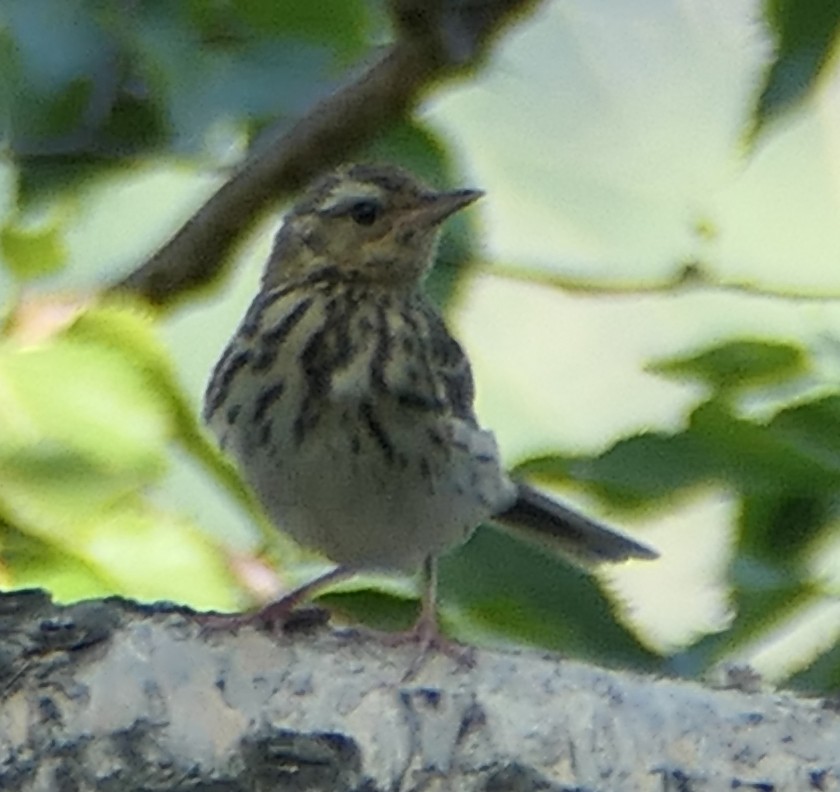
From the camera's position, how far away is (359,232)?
162 centimetres

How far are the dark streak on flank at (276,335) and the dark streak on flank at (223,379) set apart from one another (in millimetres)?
14

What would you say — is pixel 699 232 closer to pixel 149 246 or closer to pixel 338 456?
pixel 338 456

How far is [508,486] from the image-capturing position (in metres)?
1.49

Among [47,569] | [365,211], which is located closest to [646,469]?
[47,569]

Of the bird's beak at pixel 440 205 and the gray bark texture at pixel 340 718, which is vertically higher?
the bird's beak at pixel 440 205

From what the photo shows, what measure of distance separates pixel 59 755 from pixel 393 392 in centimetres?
51

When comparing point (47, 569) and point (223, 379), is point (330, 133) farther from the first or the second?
point (47, 569)

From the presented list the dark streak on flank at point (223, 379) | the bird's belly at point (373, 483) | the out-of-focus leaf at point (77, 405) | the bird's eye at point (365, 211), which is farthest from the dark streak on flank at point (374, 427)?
the out-of-focus leaf at point (77, 405)

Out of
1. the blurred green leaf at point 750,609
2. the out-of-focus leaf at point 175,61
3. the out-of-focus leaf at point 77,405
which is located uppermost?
the out-of-focus leaf at point 175,61

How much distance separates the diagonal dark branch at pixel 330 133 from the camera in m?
1.33

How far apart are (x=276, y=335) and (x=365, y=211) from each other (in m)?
0.15

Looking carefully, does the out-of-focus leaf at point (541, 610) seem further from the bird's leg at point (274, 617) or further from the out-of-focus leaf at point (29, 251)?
the out-of-focus leaf at point (29, 251)

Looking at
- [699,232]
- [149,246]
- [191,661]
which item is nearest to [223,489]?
[191,661]

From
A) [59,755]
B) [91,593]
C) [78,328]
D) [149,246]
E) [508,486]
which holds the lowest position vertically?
[59,755]
